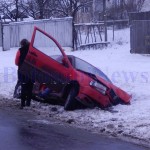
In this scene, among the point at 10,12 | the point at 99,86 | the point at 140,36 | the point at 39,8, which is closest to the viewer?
the point at 99,86

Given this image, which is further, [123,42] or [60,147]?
[123,42]

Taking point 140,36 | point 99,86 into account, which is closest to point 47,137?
point 99,86

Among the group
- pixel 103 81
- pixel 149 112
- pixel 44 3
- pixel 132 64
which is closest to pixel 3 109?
pixel 103 81

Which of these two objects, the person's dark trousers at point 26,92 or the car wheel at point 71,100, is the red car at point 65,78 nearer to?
the car wheel at point 71,100

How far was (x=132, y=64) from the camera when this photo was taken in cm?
2016

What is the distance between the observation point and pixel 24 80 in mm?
12555

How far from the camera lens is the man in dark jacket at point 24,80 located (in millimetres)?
12336

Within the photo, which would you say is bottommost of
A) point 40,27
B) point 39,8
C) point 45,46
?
point 45,46

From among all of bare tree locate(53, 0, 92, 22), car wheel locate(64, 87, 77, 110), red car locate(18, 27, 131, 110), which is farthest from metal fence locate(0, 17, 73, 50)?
car wheel locate(64, 87, 77, 110)

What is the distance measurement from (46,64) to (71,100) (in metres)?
1.06

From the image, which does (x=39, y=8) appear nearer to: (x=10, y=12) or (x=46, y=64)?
(x=10, y=12)

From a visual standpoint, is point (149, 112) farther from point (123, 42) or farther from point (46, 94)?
point (123, 42)

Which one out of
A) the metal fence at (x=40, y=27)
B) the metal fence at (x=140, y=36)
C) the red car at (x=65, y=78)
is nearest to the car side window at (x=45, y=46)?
the red car at (x=65, y=78)

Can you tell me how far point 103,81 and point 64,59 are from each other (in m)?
1.04
